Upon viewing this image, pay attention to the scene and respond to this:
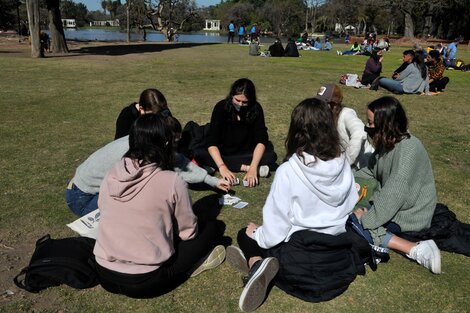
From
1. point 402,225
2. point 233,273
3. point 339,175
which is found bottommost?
point 233,273

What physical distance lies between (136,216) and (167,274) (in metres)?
0.51

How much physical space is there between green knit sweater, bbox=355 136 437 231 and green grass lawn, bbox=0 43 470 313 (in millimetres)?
370

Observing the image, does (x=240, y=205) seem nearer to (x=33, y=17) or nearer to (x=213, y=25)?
(x=33, y=17)

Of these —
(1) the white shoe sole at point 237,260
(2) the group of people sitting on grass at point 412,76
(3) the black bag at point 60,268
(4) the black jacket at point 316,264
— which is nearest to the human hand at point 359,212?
(4) the black jacket at point 316,264

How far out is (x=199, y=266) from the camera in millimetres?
3141

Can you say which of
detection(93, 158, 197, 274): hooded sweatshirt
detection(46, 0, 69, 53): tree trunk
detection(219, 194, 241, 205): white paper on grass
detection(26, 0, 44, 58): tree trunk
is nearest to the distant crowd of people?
detection(93, 158, 197, 274): hooded sweatshirt

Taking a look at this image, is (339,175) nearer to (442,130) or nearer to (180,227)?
(180,227)

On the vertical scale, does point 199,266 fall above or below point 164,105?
below

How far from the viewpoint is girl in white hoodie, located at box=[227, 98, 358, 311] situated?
269cm

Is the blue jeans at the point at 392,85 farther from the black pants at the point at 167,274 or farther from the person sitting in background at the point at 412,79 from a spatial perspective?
the black pants at the point at 167,274

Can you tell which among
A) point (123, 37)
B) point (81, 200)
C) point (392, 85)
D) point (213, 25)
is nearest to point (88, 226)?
point (81, 200)

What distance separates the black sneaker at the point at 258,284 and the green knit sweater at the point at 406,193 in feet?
3.35

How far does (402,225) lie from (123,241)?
7.51 feet

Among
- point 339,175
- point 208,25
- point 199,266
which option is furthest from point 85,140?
point 208,25
